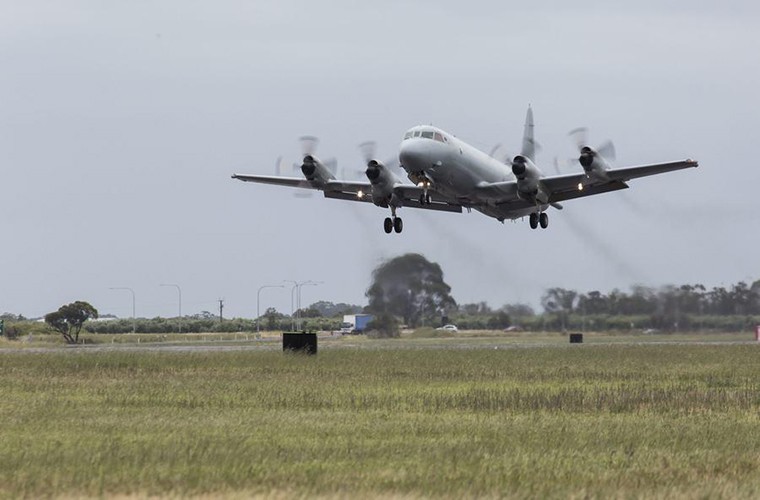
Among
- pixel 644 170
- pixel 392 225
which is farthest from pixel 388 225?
pixel 644 170

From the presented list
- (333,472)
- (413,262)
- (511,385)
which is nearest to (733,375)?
(511,385)

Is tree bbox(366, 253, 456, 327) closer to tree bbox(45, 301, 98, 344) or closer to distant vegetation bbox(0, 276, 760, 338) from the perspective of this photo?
distant vegetation bbox(0, 276, 760, 338)

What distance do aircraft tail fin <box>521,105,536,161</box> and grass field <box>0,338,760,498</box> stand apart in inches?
984

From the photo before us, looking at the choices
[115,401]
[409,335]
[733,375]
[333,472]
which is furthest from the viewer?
[409,335]

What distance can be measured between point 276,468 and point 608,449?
20.3 feet

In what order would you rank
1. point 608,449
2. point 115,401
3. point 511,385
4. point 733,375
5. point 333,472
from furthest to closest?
point 733,375 → point 511,385 → point 115,401 → point 608,449 → point 333,472

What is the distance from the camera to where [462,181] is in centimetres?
5534

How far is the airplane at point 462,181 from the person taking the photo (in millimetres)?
54125

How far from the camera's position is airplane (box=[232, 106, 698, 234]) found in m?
54.1

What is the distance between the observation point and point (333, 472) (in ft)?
59.1

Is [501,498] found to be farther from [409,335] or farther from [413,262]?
[409,335]

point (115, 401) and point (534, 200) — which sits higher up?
point (534, 200)

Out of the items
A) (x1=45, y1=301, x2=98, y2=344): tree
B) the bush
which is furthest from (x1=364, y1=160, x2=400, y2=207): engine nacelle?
(x1=45, y1=301, x2=98, y2=344): tree

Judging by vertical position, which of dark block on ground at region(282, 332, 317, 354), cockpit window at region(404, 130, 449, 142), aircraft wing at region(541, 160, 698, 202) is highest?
cockpit window at region(404, 130, 449, 142)
